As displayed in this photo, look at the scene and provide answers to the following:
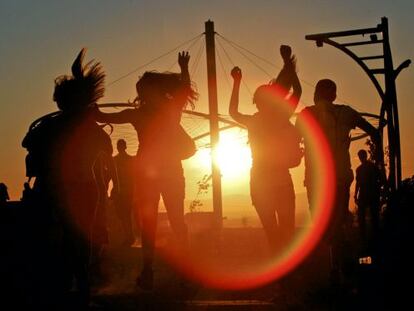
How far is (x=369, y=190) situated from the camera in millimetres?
13203

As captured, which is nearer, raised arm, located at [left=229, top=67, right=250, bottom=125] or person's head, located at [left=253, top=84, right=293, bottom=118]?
person's head, located at [left=253, top=84, right=293, bottom=118]

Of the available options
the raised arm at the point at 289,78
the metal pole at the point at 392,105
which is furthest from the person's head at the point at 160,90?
the metal pole at the point at 392,105

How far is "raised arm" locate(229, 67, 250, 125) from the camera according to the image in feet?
23.8

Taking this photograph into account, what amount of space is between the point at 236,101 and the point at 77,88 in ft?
5.23

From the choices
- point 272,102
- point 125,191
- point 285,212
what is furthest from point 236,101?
point 125,191

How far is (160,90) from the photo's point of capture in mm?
7203

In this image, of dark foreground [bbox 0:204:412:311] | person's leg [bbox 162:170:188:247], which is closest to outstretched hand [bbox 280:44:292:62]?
person's leg [bbox 162:170:188:247]

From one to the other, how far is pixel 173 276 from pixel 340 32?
34.6 ft

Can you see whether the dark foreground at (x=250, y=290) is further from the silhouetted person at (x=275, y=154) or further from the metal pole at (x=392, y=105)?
the metal pole at (x=392, y=105)

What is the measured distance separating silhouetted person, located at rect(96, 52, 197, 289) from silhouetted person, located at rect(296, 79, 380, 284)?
111 centimetres

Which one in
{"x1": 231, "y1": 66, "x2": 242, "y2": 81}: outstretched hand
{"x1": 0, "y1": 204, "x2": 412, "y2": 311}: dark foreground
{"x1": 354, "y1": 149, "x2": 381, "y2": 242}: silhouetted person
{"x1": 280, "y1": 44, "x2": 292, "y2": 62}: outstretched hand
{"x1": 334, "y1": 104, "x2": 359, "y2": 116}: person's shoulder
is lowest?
{"x1": 0, "y1": 204, "x2": 412, "y2": 311}: dark foreground

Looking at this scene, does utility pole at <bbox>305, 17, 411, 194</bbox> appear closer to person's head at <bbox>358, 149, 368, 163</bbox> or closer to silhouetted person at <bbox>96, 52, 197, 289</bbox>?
person's head at <bbox>358, 149, 368, 163</bbox>

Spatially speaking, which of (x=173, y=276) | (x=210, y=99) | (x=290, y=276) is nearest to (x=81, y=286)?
(x=290, y=276)

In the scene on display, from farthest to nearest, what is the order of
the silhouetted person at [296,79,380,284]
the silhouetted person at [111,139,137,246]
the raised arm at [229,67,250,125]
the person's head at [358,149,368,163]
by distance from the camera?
the person's head at [358,149,368,163] < the silhouetted person at [111,139,137,246] < the raised arm at [229,67,250,125] < the silhouetted person at [296,79,380,284]
